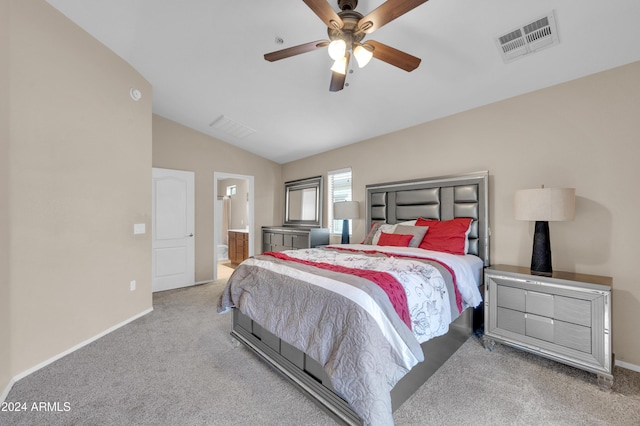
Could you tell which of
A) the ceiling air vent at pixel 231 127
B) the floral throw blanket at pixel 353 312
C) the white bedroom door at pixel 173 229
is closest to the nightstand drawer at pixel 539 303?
the floral throw blanket at pixel 353 312

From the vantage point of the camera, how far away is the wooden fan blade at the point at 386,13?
151 centimetres

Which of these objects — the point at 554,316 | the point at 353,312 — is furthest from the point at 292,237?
the point at 554,316

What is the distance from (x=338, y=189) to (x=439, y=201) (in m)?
2.09

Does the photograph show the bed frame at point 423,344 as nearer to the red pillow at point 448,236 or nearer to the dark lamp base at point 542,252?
the red pillow at point 448,236

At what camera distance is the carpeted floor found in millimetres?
1656

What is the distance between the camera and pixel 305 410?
172 cm

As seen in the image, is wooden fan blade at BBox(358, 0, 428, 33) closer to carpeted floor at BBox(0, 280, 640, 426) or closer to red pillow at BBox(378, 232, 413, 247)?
red pillow at BBox(378, 232, 413, 247)

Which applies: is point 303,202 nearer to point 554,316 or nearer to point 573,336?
point 554,316

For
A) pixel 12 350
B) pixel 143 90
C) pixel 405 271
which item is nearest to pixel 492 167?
pixel 405 271

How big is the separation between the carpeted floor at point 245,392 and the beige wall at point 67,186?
1.44 ft

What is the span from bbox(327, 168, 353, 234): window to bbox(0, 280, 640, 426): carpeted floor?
297 centimetres

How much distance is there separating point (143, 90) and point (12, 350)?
123 inches

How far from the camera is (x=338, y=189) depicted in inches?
199

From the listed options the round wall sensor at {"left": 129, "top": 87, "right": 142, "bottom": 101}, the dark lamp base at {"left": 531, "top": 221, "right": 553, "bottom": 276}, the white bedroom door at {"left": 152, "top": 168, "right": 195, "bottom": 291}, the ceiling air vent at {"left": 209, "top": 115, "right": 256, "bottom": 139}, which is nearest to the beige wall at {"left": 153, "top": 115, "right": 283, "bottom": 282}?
the white bedroom door at {"left": 152, "top": 168, "right": 195, "bottom": 291}
